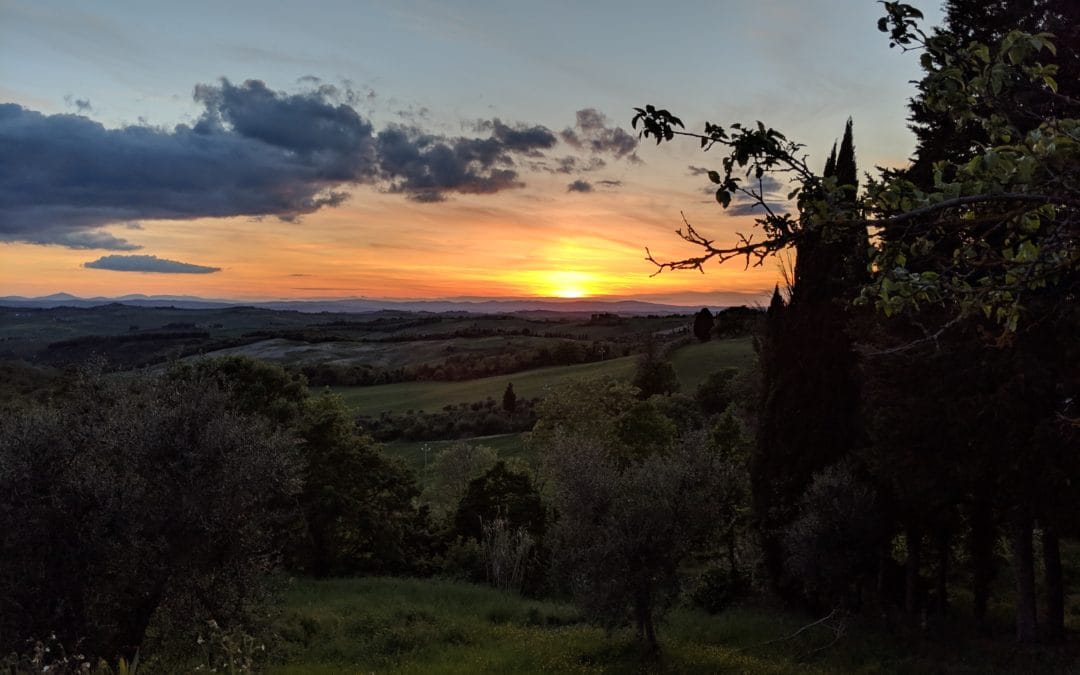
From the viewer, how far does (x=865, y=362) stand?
22875 millimetres

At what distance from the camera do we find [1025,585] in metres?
20.2

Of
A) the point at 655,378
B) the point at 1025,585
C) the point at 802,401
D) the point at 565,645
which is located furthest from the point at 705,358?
the point at 565,645

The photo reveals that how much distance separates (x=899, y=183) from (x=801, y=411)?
84.0 feet

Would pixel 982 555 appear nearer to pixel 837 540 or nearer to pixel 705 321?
pixel 837 540

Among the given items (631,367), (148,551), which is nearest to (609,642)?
(148,551)

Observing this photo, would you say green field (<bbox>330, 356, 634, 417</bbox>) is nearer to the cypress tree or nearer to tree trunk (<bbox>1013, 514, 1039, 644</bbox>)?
the cypress tree

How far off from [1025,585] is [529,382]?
90.6m

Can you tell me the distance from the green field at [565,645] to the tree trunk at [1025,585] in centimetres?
78

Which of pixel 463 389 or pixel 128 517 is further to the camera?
pixel 463 389

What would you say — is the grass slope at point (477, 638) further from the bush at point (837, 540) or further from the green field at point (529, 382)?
the green field at point (529, 382)

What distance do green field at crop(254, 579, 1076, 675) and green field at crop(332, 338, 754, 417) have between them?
2643 inches

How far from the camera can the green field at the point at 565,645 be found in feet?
61.4

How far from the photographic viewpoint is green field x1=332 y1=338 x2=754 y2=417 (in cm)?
9919

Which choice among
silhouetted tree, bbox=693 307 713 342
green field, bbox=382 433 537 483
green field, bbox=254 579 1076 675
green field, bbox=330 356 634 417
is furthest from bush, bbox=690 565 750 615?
green field, bbox=330 356 634 417
